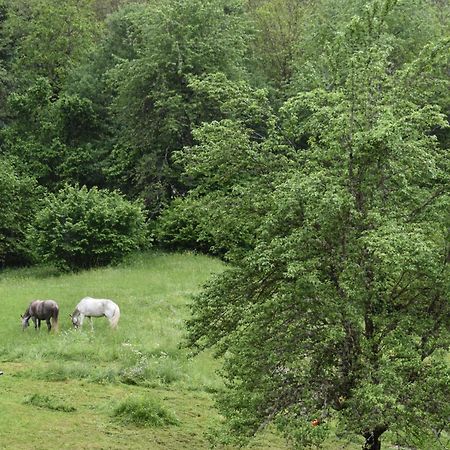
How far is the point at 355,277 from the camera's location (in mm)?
11148

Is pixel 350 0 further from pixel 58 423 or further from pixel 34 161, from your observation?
pixel 58 423

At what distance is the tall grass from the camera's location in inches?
786

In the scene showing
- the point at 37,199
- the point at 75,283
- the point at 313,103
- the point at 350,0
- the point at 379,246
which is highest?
the point at 350,0

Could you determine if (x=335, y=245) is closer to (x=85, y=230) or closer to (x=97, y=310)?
(x=97, y=310)

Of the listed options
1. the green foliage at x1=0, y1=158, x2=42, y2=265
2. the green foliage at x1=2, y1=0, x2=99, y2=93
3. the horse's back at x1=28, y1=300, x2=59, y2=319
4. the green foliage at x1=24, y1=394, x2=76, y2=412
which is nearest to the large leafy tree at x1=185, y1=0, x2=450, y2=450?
the green foliage at x1=24, y1=394, x2=76, y2=412

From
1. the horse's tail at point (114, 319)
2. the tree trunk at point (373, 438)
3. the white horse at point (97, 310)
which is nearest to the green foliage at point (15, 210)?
the white horse at point (97, 310)

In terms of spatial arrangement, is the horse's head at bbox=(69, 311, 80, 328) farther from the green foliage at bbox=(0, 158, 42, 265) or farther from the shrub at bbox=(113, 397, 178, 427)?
the green foliage at bbox=(0, 158, 42, 265)

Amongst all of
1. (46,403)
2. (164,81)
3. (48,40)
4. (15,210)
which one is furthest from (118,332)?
(48,40)

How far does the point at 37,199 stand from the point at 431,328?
1393 inches

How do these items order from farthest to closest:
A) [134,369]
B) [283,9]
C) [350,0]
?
[283,9]
[350,0]
[134,369]

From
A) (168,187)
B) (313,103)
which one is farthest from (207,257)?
(313,103)

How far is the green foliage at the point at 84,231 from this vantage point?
3647 centimetres

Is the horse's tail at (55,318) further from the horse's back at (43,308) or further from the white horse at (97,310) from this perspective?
the white horse at (97,310)

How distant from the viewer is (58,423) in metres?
14.9
